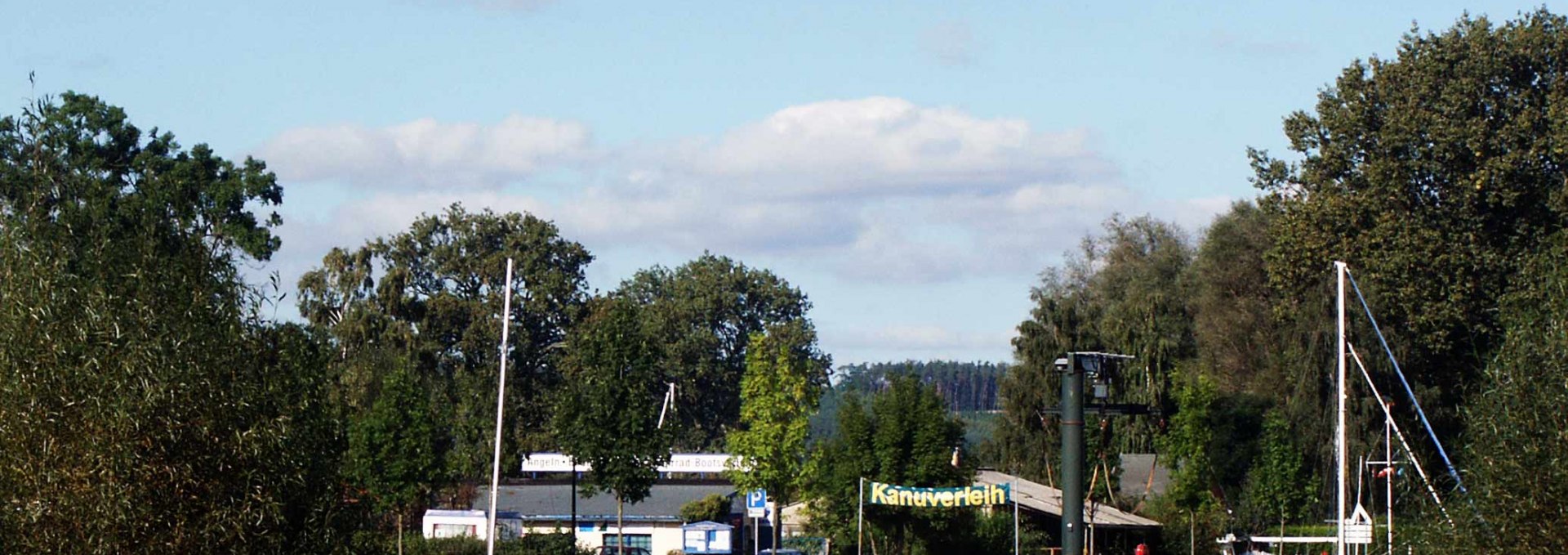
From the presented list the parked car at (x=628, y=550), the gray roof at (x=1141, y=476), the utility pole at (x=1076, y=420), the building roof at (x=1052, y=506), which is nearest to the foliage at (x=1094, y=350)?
the gray roof at (x=1141, y=476)

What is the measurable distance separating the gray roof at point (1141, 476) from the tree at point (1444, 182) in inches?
421

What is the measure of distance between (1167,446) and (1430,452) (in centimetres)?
1030

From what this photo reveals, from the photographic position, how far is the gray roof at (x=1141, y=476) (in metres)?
64.7

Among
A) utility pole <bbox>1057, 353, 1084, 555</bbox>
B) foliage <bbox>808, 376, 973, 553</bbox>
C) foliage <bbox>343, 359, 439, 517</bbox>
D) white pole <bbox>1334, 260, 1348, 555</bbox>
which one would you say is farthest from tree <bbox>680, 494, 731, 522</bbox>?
utility pole <bbox>1057, 353, 1084, 555</bbox>

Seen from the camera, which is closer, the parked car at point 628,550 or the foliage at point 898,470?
the foliage at point 898,470

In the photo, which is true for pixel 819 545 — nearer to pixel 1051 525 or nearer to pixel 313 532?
pixel 1051 525

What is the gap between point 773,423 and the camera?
51938 mm

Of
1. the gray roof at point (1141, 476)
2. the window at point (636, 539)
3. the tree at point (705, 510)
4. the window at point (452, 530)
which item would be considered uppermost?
the gray roof at point (1141, 476)

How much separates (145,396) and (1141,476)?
5110 centimetres

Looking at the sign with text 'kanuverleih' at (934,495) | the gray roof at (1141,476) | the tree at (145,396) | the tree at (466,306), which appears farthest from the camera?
the tree at (466,306)

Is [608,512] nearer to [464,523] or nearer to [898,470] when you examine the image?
[464,523]

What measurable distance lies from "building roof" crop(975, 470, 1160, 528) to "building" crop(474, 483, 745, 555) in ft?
30.6

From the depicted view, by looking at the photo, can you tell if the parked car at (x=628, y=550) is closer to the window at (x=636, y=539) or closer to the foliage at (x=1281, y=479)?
the window at (x=636, y=539)

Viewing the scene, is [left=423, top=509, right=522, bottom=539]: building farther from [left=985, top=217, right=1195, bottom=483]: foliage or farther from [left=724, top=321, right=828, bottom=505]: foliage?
[left=985, top=217, right=1195, bottom=483]: foliage
